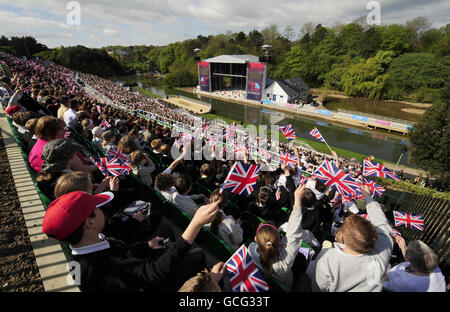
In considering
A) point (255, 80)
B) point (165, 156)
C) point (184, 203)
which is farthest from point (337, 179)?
point (255, 80)

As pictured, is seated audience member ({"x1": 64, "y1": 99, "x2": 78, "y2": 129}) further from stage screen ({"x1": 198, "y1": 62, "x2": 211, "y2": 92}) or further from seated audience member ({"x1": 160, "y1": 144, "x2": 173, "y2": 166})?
stage screen ({"x1": 198, "y1": 62, "x2": 211, "y2": 92})

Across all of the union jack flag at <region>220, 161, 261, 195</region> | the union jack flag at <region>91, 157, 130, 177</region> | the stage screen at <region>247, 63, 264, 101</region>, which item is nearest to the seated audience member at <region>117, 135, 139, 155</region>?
the union jack flag at <region>91, 157, 130, 177</region>

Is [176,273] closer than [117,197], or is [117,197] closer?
[176,273]

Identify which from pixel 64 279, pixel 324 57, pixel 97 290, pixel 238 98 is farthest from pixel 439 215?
pixel 324 57

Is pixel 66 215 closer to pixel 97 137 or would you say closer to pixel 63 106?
pixel 97 137

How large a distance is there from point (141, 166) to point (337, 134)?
31349 mm

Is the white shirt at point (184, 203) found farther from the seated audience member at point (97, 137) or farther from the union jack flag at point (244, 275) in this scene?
the seated audience member at point (97, 137)

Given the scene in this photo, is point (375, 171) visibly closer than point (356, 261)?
No

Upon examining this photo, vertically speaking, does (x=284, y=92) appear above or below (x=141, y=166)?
below

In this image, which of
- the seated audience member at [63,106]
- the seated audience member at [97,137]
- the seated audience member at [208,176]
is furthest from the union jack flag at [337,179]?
the seated audience member at [63,106]

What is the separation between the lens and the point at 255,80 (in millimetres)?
42000

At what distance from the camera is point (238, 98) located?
46.1 meters
